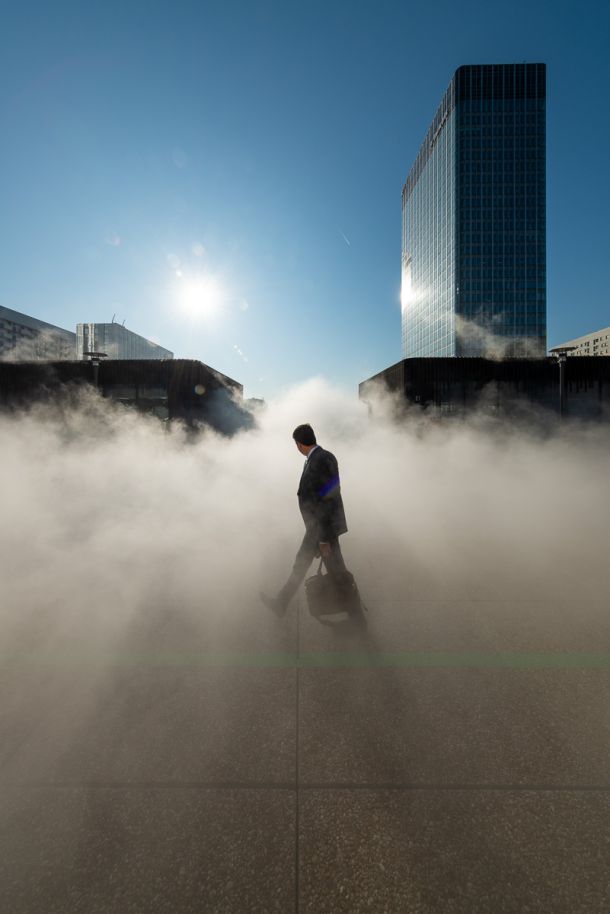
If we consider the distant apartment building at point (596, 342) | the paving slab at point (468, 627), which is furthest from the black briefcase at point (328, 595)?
the distant apartment building at point (596, 342)

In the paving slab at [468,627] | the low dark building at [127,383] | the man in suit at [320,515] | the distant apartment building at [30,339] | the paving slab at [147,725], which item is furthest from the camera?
the distant apartment building at [30,339]

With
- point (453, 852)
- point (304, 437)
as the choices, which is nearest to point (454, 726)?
point (453, 852)

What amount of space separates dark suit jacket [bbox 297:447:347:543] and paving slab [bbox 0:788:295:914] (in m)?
1.79

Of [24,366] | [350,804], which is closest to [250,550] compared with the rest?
[350,804]

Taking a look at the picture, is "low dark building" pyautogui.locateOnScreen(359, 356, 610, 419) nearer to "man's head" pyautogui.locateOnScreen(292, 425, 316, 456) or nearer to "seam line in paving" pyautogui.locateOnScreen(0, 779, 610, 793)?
"man's head" pyautogui.locateOnScreen(292, 425, 316, 456)

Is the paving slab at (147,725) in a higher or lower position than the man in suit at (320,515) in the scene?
lower

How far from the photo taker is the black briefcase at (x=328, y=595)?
299 centimetres

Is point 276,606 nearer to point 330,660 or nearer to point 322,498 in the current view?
point 330,660

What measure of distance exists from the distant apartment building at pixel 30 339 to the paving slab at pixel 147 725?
331ft

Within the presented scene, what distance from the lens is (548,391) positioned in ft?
Answer: 57.8

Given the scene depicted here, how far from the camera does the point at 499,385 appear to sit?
17.6 metres

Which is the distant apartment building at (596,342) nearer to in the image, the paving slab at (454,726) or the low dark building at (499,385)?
the low dark building at (499,385)

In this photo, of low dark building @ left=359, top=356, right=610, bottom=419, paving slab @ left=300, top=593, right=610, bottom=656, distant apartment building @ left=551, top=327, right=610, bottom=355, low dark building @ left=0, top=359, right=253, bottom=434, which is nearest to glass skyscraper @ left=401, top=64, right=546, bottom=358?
distant apartment building @ left=551, top=327, right=610, bottom=355

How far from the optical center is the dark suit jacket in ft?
10.4
